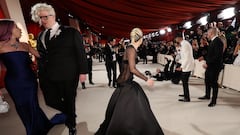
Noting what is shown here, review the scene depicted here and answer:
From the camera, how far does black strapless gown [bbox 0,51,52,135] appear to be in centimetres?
271

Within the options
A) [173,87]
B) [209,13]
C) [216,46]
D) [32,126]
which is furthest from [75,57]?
[209,13]

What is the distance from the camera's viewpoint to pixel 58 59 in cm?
266

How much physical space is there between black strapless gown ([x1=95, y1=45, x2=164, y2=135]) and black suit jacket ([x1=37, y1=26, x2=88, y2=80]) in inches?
20.3

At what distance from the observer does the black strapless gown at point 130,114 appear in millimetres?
2607

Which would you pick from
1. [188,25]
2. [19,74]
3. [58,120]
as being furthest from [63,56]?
[188,25]

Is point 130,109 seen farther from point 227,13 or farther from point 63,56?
point 227,13

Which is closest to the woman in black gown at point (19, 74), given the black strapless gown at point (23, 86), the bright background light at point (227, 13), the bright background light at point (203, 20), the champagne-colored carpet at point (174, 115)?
the black strapless gown at point (23, 86)

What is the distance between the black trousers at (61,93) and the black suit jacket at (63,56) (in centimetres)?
7

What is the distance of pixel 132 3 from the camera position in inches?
275

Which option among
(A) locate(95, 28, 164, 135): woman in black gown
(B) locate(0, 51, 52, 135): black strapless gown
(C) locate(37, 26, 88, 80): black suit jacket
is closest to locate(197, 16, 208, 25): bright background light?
(A) locate(95, 28, 164, 135): woman in black gown

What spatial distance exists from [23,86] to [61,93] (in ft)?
1.49

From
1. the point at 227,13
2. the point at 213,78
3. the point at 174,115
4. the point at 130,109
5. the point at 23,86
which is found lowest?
the point at 174,115

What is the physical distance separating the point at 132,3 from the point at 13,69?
4.91 metres

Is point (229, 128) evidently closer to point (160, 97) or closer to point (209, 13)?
point (160, 97)
